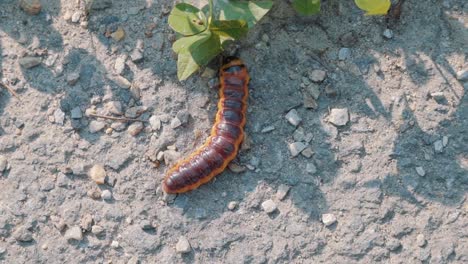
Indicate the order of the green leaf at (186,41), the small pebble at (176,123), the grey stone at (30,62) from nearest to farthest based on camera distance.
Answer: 1. the green leaf at (186,41)
2. the small pebble at (176,123)
3. the grey stone at (30,62)

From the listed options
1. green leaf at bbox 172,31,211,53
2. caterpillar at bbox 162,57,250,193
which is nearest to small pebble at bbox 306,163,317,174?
caterpillar at bbox 162,57,250,193

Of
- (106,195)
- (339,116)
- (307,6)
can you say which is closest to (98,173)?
(106,195)

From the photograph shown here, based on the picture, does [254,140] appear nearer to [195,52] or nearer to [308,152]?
[308,152]

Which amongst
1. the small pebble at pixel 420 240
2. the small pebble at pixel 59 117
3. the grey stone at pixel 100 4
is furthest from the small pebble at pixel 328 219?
the grey stone at pixel 100 4

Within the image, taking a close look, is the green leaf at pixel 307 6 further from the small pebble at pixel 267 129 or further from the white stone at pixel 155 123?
the white stone at pixel 155 123

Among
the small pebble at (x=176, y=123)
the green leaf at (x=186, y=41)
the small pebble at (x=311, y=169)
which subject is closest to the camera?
the green leaf at (x=186, y=41)

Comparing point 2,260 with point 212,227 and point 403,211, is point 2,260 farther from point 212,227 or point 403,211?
point 403,211

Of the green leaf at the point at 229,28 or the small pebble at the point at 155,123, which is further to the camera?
the small pebble at the point at 155,123
